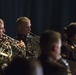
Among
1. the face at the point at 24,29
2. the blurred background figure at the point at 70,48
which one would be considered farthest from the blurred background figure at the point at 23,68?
the face at the point at 24,29

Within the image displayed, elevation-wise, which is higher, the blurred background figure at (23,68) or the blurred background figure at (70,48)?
the blurred background figure at (23,68)

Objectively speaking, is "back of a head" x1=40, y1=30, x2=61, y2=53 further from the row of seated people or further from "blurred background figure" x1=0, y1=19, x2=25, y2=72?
"blurred background figure" x1=0, y1=19, x2=25, y2=72

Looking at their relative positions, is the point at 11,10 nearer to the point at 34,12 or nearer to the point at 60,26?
the point at 34,12

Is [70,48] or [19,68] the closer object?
[19,68]

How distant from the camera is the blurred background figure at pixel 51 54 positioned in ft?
6.30

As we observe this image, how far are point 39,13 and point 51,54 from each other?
333 centimetres

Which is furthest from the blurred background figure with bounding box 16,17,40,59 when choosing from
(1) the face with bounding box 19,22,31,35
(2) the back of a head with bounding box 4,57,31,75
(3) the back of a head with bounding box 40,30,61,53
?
(2) the back of a head with bounding box 4,57,31,75

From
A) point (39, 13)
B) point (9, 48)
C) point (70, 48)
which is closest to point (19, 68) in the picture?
point (70, 48)

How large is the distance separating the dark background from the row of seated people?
61.1 inches

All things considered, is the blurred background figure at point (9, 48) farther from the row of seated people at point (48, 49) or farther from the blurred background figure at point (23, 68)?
the blurred background figure at point (23, 68)

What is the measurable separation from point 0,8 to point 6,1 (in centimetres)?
16

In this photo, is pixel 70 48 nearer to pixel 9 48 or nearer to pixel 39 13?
pixel 9 48

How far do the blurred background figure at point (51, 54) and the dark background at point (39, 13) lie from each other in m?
3.11

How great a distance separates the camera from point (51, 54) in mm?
2000
